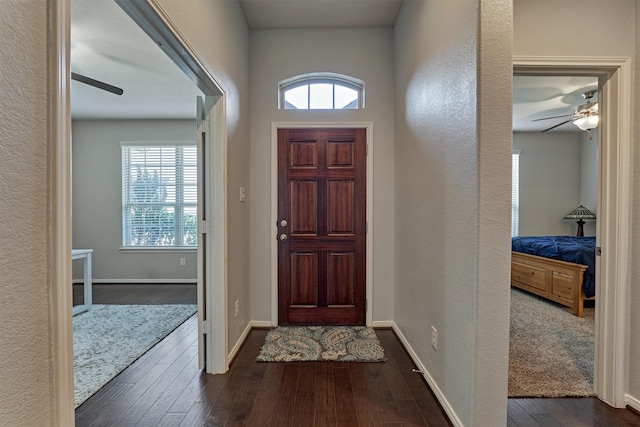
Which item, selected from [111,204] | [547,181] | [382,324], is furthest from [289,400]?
[547,181]

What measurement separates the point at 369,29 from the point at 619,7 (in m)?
1.94

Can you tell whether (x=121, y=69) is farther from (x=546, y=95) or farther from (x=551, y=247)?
(x=551, y=247)

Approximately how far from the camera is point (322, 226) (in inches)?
127

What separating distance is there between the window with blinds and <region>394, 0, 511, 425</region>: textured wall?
13.6 feet

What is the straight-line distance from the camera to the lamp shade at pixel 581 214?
594cm

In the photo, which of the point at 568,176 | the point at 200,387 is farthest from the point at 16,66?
the point at 568,176

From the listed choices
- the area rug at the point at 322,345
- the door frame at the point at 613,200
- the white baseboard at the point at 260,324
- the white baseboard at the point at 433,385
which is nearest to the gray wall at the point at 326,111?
the white baseboard at the point at 260,324

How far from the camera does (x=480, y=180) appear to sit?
1485mm

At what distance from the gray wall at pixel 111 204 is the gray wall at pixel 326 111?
2.56 metres

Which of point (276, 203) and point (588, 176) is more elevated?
point (588, 176)

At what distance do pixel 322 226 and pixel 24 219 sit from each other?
2552mm

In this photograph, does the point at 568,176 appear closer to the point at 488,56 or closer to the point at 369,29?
the point at 369,29

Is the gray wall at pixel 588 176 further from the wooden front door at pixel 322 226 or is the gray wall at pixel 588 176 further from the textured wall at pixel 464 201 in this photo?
the textured wall at pixel 464 201

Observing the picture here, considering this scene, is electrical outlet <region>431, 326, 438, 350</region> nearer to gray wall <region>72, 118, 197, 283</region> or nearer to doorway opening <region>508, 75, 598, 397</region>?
doorway opening <region>508, 75, 598, 397</region>
